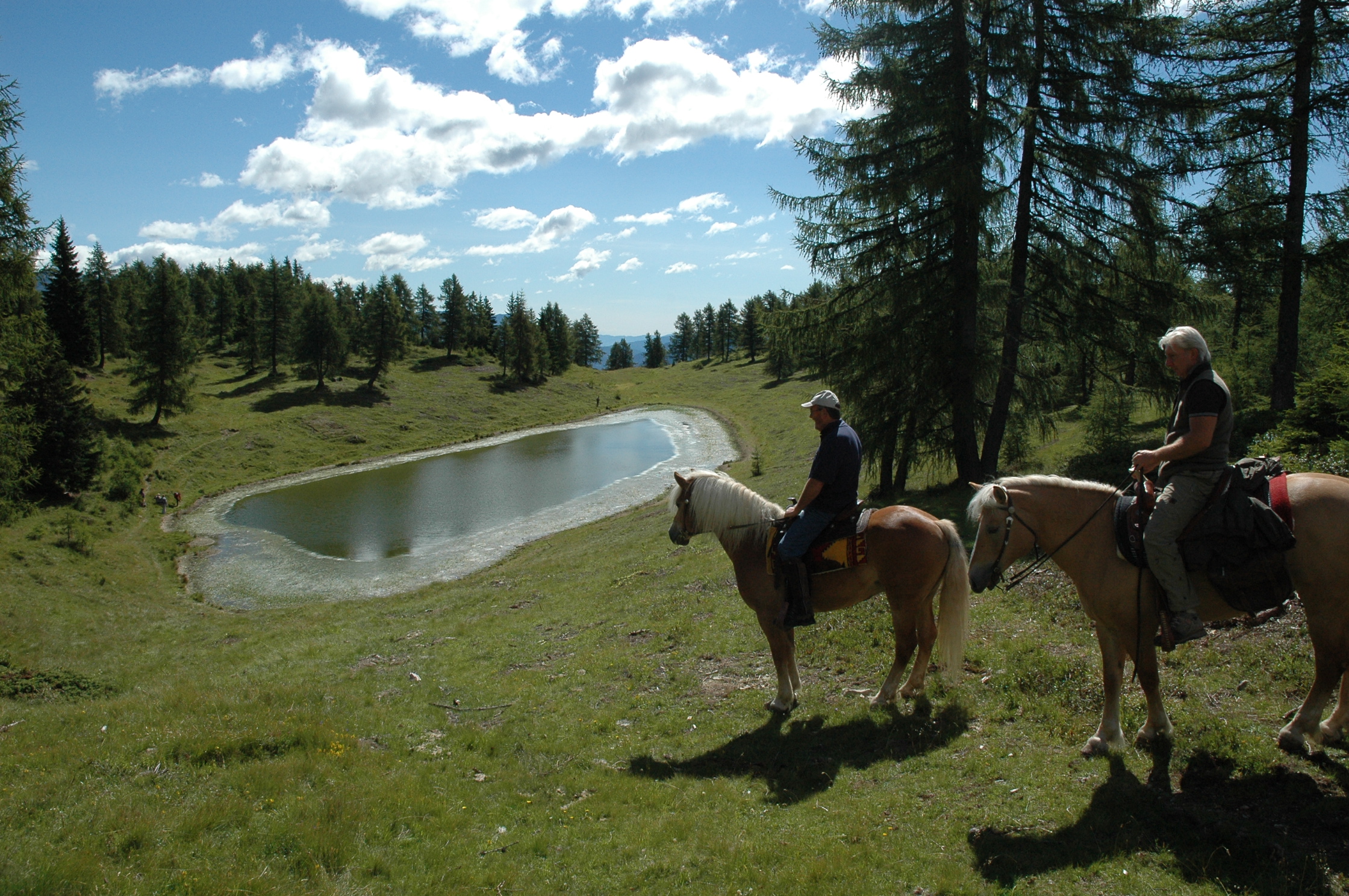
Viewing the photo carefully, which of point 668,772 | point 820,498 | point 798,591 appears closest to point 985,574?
point 820,498

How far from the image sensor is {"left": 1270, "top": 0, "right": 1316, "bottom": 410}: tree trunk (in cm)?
1468

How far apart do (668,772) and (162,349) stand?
191 feet

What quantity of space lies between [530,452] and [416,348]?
57.0 metres

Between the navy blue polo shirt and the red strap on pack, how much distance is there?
11.2 feet

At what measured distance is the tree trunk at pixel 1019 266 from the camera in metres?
14.6

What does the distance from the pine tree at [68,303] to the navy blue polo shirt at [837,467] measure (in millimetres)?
74322

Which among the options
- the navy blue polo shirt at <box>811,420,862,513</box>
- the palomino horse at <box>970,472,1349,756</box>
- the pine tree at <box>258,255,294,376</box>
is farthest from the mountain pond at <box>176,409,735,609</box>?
the pine tree at <box>258,255,294,376</box>

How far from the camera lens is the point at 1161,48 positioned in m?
14.2

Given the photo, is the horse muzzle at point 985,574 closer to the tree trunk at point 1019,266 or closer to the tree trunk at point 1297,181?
the tree trunk at point 1019,266

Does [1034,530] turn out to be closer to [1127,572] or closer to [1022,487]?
[1022,487]

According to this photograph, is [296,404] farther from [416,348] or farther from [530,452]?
[416,348]

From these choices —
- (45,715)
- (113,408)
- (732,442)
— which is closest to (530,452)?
(732,442)

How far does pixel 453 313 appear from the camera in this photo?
323ft

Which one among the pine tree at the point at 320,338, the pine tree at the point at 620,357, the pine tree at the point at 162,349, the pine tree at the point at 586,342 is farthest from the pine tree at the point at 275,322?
the pine tree at the point at 620,357
